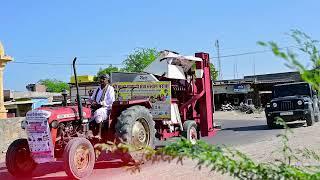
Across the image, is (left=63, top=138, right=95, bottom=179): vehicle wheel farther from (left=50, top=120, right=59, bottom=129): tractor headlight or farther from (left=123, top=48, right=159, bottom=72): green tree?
(left=123, top=48, right=159, bottom=72): green tree

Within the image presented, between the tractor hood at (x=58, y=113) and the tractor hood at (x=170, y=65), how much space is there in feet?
14.4

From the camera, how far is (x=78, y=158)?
9070 mm

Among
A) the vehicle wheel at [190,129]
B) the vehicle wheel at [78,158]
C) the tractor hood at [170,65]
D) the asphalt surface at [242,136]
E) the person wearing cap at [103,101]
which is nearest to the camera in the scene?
the vehicle wheel at [78,158]

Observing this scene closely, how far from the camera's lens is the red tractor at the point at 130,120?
30.2 ft

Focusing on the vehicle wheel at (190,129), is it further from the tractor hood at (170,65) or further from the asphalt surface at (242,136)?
the tractor hood at (170,65)

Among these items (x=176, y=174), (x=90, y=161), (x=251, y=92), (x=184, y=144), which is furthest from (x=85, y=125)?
(x=251, y=92)

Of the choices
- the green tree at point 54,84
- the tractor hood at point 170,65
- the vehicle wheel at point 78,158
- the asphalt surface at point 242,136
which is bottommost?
the asphalt surface at point 242,136

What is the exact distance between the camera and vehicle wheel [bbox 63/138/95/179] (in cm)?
876

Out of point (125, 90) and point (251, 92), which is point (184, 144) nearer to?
point (125, 90)

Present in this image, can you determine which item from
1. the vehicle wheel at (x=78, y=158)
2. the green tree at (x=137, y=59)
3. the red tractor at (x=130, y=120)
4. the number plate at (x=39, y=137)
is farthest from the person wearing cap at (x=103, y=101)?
the green tree at (x=137, y=59)

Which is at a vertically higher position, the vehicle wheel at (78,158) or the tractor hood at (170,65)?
the tractor hood at (170,65)

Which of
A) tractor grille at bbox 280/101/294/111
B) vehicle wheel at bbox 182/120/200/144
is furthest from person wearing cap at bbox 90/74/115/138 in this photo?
tractor grille at bbox 280/101/294/111

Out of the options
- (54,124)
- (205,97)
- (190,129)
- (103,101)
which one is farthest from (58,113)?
(205,97)

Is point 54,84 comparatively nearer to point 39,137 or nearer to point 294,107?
point 294,107
